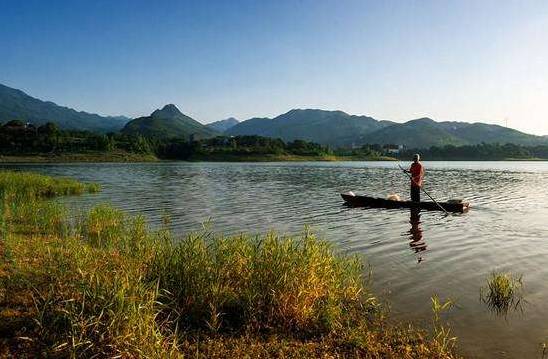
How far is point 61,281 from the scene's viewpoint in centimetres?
968

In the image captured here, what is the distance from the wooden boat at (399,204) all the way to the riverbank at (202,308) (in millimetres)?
21516

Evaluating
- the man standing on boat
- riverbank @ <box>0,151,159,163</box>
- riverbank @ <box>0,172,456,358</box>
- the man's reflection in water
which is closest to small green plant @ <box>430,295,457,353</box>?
riverbank @ <box>0,172,456,358</box>

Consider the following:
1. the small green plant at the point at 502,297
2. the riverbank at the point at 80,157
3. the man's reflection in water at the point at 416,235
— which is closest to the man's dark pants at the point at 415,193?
the man's reflection in water at the point at 416,235

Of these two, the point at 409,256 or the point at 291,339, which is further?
the point at 409,256

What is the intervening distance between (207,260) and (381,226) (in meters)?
17.4

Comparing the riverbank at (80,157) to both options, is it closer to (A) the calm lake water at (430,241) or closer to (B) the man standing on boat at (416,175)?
(A) the calm lake water at (430,241)

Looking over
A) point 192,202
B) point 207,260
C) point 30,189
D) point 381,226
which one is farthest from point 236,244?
point 30,189

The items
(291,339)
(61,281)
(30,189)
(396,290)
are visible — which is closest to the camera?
(291,339)

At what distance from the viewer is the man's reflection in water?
1951 cm

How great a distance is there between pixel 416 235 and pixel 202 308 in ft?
54.2

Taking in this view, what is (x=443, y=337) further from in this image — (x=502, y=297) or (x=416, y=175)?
(x=416, y=175)

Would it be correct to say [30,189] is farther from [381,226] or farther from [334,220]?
[381,226]

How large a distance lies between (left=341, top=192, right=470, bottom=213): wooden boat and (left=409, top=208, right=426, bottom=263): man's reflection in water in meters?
0.87

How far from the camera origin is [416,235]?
2309 cm
